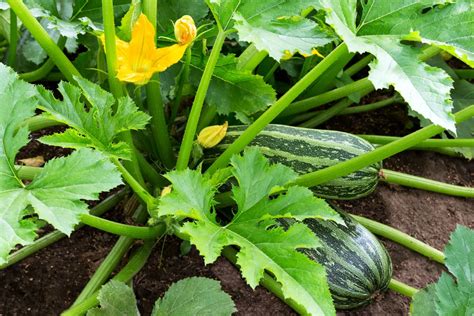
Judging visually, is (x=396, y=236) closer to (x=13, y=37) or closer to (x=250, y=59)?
(x=250, y=59)

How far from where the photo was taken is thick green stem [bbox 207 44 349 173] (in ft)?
4.93

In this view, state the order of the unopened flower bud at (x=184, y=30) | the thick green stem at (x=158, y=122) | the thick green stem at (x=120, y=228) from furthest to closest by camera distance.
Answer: the thick green stem at (x=158, y=122) → the unopened flower bud at (x=184, y=30) → the thick green stem at (x=120, y=228)

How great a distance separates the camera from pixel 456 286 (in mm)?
1610

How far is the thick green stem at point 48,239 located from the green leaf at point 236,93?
0.44 metres

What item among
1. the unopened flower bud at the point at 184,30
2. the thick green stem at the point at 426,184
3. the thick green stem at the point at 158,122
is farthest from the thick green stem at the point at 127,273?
the thick green stem at the point at 426,184

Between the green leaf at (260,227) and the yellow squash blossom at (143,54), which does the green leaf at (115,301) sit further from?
the yellow squash blossom at (143,54)

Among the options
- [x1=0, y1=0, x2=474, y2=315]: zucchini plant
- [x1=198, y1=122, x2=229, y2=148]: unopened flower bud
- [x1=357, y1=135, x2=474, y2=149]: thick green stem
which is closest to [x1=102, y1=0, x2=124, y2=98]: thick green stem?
[x1=0, y1=0, x2=474, y2=315]: zucchini plant

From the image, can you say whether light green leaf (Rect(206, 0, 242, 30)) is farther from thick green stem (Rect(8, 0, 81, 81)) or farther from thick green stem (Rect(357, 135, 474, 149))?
thick green stem (Rect(357, 135, 474, 149))

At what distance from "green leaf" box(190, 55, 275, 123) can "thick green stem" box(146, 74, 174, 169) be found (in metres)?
0.15

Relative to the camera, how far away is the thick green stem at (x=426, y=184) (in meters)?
2.19

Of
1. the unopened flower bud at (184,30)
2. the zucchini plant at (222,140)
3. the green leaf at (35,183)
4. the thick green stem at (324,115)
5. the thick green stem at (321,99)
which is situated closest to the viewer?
the green leaf at (35,183)

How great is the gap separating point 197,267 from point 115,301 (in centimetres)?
38

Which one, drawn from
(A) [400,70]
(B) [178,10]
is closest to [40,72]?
(B) [178,10]

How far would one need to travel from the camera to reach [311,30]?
1.49 metres
